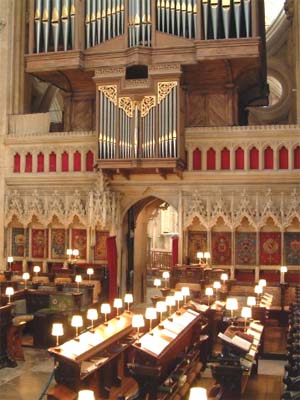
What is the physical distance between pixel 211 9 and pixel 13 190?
919cm

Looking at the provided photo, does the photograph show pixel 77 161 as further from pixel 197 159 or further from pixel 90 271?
pixel 90 271

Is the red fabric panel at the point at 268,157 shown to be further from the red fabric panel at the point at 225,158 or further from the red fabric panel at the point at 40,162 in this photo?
the red fabric panel at the point at 40,162

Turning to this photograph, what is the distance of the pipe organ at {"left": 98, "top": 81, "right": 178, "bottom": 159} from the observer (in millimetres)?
17953

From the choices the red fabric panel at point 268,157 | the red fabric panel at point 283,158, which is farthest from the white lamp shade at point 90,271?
the red fabric panel at point 283,158

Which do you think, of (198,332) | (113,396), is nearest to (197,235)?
(198,332)

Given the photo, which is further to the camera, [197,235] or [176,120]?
[197,235]

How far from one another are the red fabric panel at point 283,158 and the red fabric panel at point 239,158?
1.19 metres

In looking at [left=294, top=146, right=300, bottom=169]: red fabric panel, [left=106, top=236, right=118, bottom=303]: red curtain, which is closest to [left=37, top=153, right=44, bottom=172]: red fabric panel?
[left=106, top=236, right=118, bottom=303]: red curtain

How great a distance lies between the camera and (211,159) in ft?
62.1

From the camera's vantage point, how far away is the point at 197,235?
1919cm

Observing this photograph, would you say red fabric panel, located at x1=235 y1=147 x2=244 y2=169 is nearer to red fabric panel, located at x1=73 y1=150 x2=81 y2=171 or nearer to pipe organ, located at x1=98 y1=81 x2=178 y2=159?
pipe organ, located at x1=98 y1=81 x2=178 y2=159

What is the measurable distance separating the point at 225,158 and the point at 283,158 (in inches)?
72.1

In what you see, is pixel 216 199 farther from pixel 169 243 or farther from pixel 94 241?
pixel 169 243

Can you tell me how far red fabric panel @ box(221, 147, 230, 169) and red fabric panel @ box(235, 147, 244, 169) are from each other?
0.26 meters
